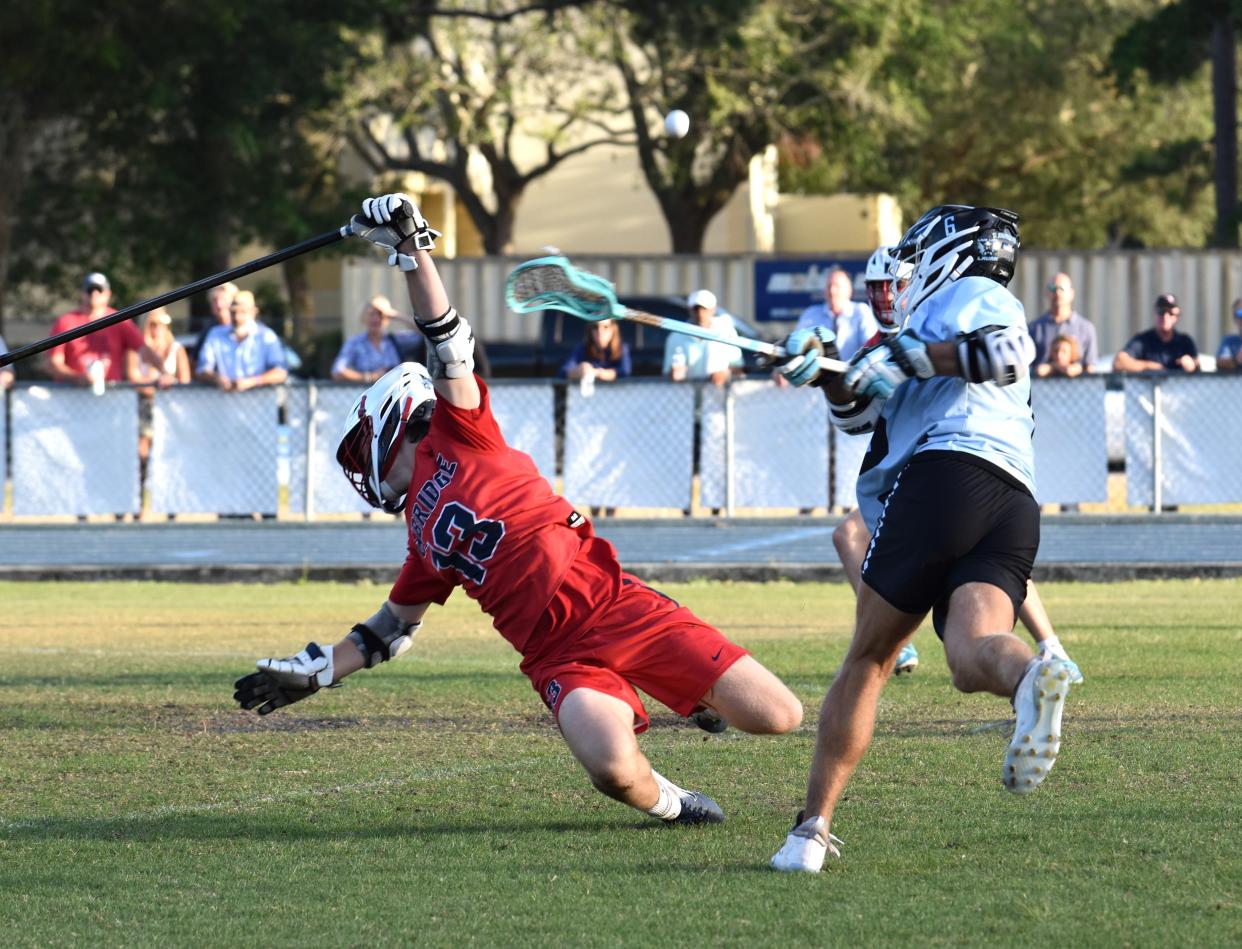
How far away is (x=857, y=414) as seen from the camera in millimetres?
6121

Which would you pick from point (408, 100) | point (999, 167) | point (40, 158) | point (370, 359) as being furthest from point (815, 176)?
point (370, 359)

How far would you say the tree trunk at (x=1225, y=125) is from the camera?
1204 inches

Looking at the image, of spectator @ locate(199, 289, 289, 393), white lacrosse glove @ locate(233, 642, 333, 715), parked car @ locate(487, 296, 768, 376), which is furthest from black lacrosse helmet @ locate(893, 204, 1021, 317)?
parked car @ locate(487, 296, 768, 376)

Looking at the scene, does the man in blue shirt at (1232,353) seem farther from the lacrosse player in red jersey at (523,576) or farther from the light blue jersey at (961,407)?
the light blue jersey at (961,407)

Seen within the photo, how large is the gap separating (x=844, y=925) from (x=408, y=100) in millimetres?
37527

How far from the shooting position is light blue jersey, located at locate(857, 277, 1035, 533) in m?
5.57

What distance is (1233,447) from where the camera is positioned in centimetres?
1623

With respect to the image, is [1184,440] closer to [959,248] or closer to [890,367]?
[959,248]

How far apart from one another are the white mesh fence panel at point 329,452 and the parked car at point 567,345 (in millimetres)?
8031

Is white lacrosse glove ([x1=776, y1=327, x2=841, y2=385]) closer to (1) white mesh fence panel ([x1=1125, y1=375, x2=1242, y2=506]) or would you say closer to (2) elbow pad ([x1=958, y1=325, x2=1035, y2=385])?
(2) elbow pad ([x1=958, y1=325, x2=1035, y2=385])

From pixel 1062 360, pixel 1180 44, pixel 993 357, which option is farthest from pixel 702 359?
pixel 1180 44

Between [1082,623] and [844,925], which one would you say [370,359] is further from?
[844,925]

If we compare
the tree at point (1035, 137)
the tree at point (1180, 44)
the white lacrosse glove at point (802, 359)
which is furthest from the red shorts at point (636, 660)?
the tree at point (1035, 137)

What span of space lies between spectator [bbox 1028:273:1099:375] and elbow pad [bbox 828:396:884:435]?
1123 centimetres
